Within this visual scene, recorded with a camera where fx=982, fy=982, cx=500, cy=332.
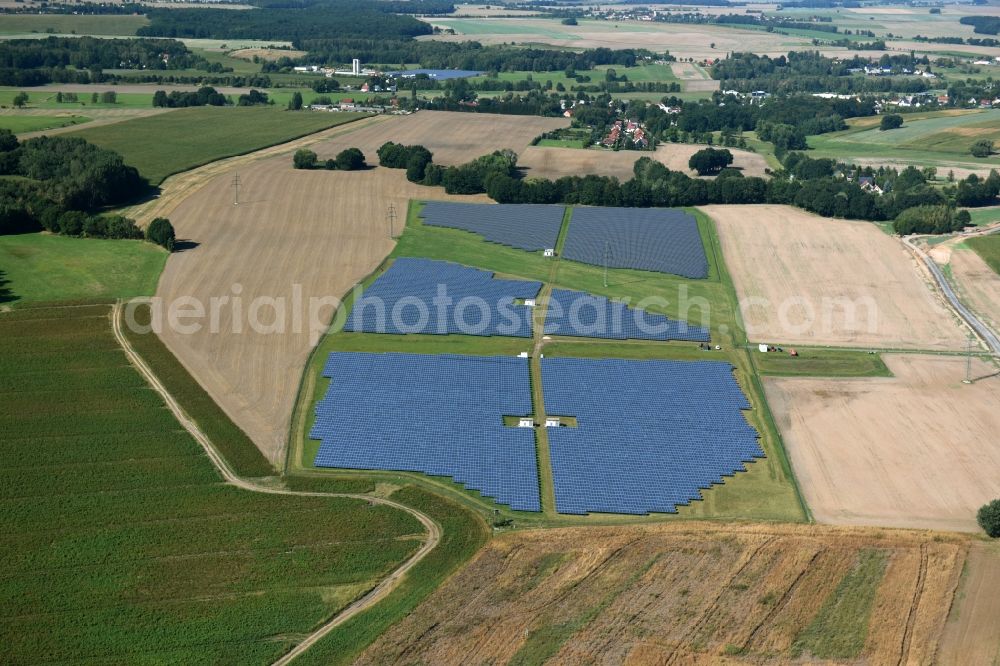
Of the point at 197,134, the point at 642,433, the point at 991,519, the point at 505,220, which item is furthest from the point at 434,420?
the point at 197,134

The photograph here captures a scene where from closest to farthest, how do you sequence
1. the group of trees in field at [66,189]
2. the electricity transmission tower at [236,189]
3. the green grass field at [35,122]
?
the group of trees in field at [66,189] → the electricity transmission tower at [236,189] → the green grass field at [35,122]

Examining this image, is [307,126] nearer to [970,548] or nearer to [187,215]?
[187,215]

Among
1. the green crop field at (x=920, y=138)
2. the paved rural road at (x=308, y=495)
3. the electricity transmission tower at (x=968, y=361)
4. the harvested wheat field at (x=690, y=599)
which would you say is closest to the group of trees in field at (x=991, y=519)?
the harvested wheat field at (x=690, y=599)

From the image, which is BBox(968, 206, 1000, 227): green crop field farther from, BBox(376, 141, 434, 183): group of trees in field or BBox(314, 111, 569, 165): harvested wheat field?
BBox(376, 141, 434, 183): group of trees in field

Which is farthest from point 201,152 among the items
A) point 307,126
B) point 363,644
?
point 363,644

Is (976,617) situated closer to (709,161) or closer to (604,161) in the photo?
(709,161)

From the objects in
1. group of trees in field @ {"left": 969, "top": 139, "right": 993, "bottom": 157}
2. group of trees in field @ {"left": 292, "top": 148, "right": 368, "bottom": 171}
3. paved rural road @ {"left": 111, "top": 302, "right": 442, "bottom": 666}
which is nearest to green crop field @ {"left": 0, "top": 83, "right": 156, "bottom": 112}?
group of trees in field @ {"left": 292, "top": 148, "right": 368, "bottom": 171}

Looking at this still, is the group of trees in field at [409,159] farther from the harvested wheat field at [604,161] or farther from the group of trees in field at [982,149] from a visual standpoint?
the group of trees in field at [982,149]
